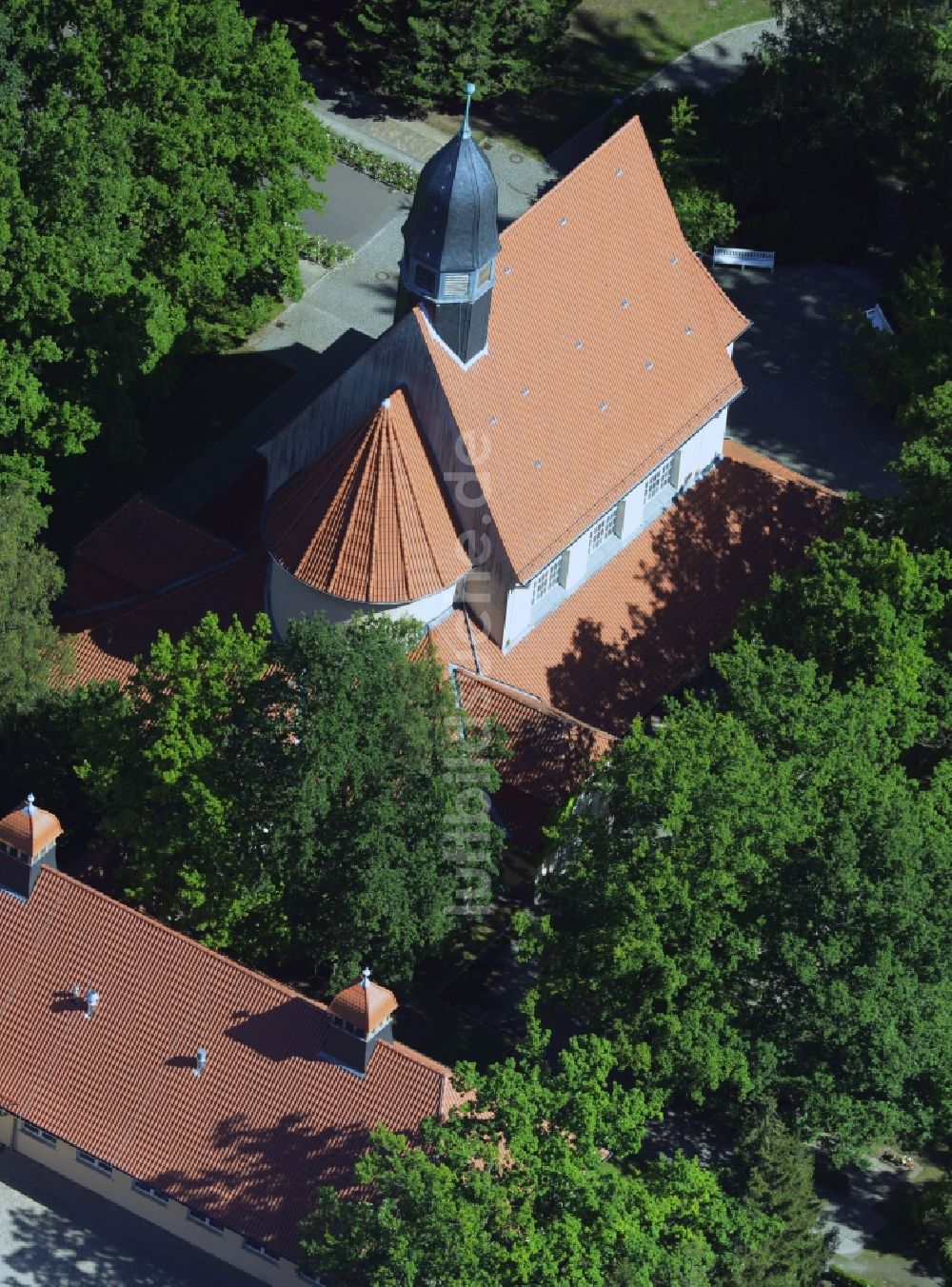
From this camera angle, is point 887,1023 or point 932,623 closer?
point 887,1023

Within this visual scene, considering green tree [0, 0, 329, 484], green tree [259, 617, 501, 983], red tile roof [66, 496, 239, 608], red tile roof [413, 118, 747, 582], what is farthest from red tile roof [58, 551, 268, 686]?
green tree [259, 617, 501, 983]

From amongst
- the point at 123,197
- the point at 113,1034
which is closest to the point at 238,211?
the point at 123,197

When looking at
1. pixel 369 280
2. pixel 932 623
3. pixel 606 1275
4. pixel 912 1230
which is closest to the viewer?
pixel 606 1275

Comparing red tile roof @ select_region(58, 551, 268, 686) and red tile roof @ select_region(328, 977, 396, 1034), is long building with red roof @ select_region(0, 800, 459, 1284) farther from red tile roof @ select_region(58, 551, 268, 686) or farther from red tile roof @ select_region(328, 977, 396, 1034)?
red tile roof @ select_region(58, 551, 268, 686)

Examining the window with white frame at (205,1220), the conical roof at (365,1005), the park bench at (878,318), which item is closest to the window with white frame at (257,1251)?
the window with white frame at (205,1220)

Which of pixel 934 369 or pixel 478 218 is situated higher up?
pixel 478 218

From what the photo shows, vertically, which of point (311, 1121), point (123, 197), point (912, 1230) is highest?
point (123, 197)

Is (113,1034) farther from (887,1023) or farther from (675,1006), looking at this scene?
(887,1023)

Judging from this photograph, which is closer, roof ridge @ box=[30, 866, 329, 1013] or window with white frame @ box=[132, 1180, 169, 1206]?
roof ridge @ box=[30, 866, 329, 1013]
